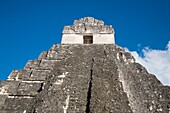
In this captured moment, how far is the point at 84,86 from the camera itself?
478 centimetres

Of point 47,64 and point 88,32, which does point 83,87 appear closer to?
point 47,64

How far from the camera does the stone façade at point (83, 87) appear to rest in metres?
4.11

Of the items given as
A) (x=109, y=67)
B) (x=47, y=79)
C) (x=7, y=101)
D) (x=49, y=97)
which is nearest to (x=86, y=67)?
(x=109, y=67)

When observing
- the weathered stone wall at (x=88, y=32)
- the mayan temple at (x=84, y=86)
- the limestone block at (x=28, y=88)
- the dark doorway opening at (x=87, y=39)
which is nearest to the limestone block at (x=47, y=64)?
the mayan temple at (x=84, y=86)

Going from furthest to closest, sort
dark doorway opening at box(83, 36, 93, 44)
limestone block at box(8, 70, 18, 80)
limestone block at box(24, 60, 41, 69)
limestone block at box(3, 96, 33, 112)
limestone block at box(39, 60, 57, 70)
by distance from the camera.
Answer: dark doorway opening at box(83, 36, 93, 44) < limestone block at box(24, 60, 41, 69) < limestone block at box(39, 60, 57, 70) < limestone block at box(8, 70, 18, 80) < limestone block at box(3, 96, 33, 112)

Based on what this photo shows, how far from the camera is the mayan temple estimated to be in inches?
162

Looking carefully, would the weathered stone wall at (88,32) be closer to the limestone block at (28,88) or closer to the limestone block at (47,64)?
the limestone block at (47,64)

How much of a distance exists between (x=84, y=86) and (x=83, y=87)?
0.16ft

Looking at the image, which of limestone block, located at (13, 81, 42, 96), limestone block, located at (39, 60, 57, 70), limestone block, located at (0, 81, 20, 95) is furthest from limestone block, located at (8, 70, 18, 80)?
limestone block, located at (39, 60, 57, 70)

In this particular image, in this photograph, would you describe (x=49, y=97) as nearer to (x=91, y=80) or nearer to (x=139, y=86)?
(x=91, y=80)

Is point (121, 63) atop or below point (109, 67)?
atop

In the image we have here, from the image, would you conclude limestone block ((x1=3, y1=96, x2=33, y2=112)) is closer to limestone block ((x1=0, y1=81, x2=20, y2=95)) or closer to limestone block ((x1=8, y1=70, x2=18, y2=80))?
limestone block ((x1=0, y1=81, x2=20, y2=95))

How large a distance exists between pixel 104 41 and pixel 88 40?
3.51ft

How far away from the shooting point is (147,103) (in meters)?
5.18
